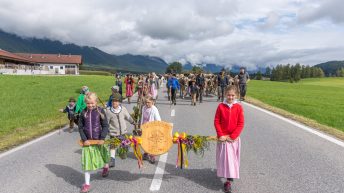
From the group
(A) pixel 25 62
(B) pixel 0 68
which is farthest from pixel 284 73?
(B) pixel 0 68

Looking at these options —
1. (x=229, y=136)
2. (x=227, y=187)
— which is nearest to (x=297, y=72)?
(x=229, y=136)

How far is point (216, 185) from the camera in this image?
17.9 ft

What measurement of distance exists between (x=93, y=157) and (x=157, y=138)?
1.11 meters

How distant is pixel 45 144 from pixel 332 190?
686cm

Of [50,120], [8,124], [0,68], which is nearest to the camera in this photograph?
[8,124]

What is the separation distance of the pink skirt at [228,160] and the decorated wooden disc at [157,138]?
35.7 inches

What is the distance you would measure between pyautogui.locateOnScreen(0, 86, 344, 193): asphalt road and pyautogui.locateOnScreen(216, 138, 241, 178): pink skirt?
0.25 metres

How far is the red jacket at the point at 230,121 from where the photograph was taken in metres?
5.38

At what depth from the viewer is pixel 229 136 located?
5.38 m

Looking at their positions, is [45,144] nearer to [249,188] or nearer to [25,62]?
[249,188]

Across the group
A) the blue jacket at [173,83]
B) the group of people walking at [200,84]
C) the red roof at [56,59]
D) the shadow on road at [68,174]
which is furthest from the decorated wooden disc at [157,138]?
the red roof at [56,59]

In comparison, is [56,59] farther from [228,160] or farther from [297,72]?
[228,160]

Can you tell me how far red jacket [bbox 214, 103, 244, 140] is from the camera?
5375 mm

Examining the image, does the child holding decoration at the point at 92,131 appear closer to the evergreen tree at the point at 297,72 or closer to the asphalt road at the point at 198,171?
the asphalt road at the point at 198,171
